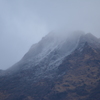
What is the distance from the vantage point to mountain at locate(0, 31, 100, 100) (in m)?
78.1

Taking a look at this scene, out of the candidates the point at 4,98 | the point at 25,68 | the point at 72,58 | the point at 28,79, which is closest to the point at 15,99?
the point at 4,98

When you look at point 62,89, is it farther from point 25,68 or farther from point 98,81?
point 25,68

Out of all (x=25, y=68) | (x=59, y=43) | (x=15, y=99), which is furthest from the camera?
(x=59, y=43)

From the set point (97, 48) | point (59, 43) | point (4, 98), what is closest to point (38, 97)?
point (4, 98)

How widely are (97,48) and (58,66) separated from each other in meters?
25.9

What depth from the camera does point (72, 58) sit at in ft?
329

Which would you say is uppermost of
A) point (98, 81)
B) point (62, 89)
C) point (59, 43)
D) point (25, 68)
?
point (59, 43)

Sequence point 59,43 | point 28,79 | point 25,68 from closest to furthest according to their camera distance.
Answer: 1. point 28,79
2. point 25,68
3. point 59,43

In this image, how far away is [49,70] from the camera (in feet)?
329

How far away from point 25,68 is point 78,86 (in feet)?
143

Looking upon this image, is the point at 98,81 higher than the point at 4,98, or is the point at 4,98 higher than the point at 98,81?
the point at 4,98

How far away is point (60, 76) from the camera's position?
299 ft

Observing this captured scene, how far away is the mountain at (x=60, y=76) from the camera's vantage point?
7812 cm

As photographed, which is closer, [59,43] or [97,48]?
[97,48]
